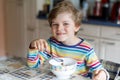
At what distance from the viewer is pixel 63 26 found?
1133 mm

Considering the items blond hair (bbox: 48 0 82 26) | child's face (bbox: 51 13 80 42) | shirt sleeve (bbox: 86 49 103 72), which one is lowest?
shirt sleeve (bbox: 86 49 103 72)

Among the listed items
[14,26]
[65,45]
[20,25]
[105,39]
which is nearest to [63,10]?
[65,45]

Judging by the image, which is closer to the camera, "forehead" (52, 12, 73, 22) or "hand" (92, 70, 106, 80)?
"hand" (92, 70, 106, 80)

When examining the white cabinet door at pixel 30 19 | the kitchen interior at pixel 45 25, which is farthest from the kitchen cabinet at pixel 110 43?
the white cabinet door at pixel 30 19

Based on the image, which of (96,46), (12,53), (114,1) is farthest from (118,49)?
(12,53)

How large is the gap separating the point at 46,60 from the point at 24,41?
2.03 meters

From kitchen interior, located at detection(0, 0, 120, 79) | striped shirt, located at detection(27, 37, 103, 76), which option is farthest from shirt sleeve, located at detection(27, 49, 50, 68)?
kitchen interior, located at detection(0, 0, 120, 79)

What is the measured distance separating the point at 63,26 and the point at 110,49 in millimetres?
1511

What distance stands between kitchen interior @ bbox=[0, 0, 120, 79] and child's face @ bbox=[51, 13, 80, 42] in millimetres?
1350

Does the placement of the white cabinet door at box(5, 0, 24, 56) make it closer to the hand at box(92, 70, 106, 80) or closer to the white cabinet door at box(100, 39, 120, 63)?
the white cabinet door at box(100, 39, 120, 63)

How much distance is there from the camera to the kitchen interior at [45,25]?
251cm

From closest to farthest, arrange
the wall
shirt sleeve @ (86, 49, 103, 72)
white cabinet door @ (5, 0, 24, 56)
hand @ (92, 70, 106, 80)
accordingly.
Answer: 1. hand @ (92, 70, 106, 80)
2. shirt sleeve @ (86, 49, 103, 72)
3. white cabinet door @ (5, 0, 24, 56)
4. the wall

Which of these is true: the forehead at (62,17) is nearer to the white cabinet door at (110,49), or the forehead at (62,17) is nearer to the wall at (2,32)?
the white cabinet door at (110,49)

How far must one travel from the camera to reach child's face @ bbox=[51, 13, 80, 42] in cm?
113
